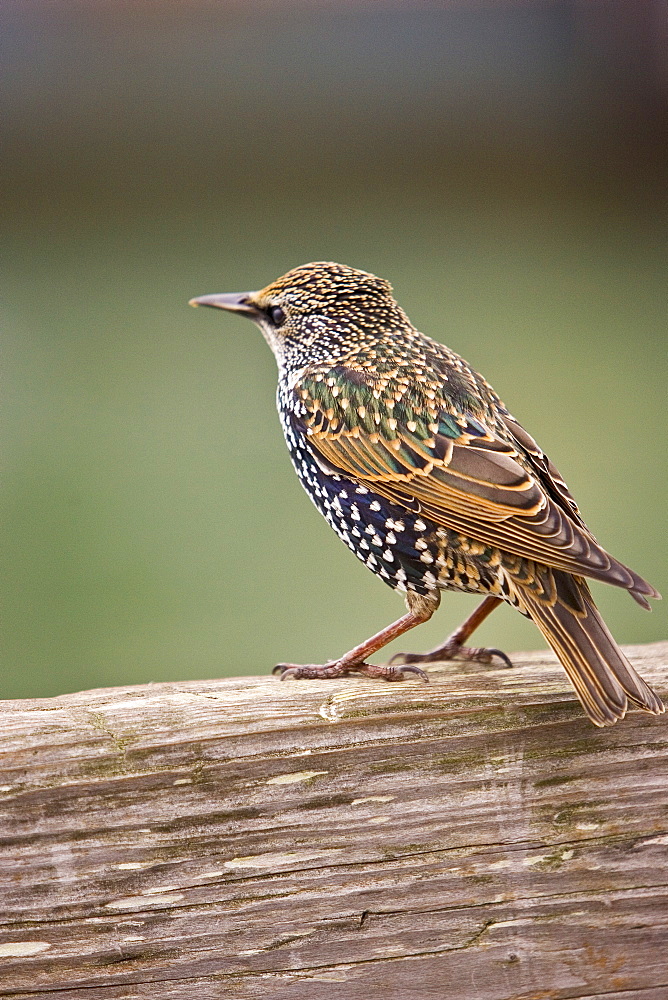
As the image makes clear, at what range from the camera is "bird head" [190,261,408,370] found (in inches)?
113

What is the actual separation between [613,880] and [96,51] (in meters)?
3.45

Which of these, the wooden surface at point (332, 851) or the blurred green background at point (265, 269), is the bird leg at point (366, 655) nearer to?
the wooden surface at point (332, 851)

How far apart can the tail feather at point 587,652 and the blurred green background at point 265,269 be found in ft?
6.86

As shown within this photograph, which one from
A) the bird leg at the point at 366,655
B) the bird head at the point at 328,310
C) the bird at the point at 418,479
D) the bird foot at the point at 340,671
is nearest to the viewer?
the bird at the point at 418,479

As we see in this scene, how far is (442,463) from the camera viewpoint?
2408mm

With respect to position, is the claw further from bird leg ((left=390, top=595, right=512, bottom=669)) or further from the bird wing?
the bird wing

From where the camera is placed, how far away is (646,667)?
215 cm

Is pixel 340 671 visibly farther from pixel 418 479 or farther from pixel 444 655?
pixel 418 479

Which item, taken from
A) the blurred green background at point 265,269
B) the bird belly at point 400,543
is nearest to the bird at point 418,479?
the bird belly at point 400,543

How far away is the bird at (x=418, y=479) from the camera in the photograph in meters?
2.12

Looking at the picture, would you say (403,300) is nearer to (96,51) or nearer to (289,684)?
(96,51)

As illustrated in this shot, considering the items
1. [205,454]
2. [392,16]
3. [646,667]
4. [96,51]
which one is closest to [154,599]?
[205,454]

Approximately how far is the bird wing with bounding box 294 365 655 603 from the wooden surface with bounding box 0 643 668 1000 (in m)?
0.43

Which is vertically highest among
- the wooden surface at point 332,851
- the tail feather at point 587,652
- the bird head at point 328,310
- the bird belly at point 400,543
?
the bird head at point 328,310
